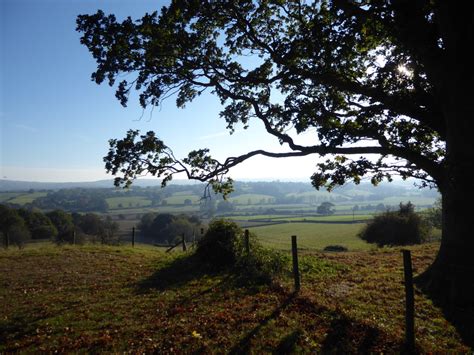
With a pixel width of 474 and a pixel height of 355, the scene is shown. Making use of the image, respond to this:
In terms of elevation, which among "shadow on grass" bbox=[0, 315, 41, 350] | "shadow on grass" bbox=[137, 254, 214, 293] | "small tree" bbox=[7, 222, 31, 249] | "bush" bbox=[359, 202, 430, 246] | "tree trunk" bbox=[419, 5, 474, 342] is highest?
"tree trunk" bbox=[419, 5, 474, 342]

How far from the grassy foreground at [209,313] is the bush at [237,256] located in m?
0.95

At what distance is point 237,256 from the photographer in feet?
50.3

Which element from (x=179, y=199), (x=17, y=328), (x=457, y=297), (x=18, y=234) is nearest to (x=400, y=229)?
(x=457, y=297)

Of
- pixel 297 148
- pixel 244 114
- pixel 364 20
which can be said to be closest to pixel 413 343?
pixel 297 148

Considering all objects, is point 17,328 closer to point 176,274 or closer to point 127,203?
point 176,274

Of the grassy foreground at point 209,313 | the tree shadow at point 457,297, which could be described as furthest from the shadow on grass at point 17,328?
the tree shadow at point 457,297

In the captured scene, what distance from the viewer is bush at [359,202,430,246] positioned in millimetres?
32219

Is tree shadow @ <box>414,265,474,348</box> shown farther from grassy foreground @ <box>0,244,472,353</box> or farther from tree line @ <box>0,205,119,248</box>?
tree line @ <box>0,205,119,248</box>

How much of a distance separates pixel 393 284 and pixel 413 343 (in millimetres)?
4809

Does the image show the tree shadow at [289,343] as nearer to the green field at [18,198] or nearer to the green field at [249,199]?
the green field at [18,198]

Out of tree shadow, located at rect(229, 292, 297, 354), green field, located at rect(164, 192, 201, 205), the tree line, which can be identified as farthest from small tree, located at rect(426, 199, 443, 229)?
green field, located at rect(164, 192, 201, 205)

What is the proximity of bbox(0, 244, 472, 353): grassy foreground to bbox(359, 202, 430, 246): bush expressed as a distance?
62.9ft

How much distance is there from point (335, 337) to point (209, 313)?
366 cm

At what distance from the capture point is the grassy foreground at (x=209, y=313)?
6.97 meters
